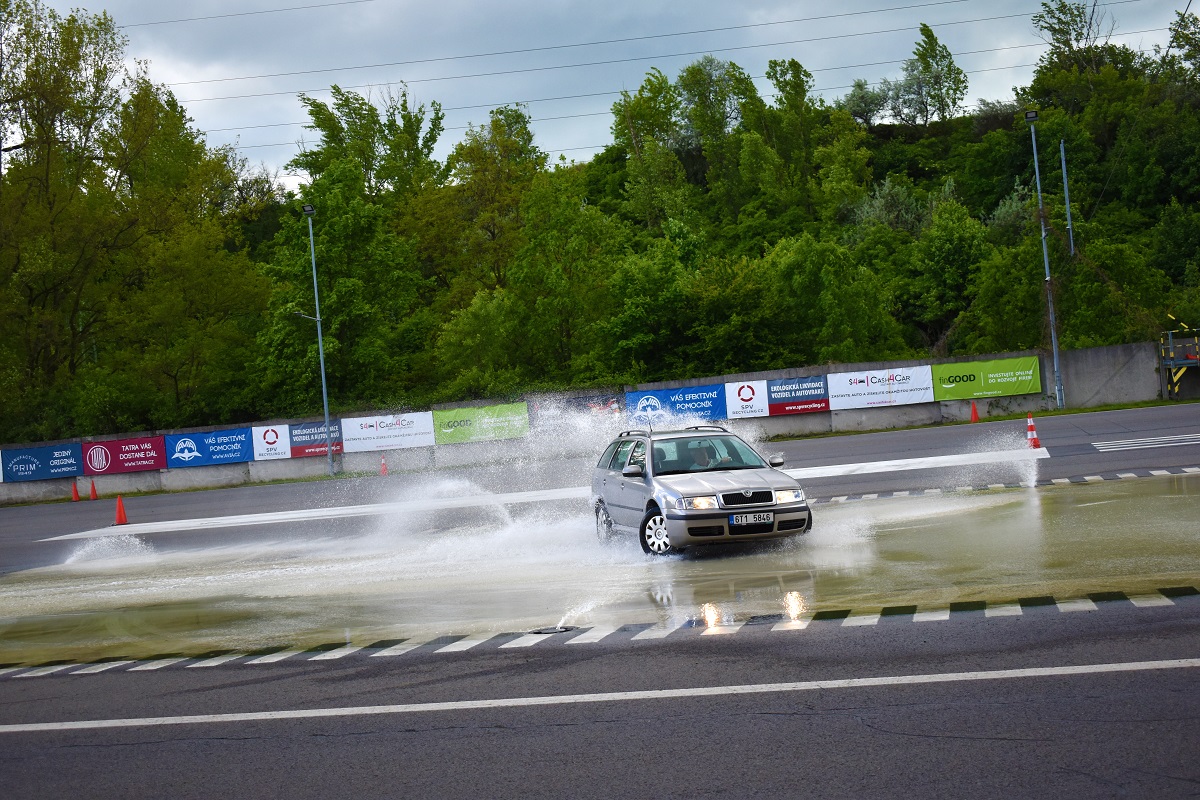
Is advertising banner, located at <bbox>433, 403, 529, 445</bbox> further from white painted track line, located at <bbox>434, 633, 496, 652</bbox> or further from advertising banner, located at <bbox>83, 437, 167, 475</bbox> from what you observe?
white painted track line, located at <bbox>434, 633, 496, 652</bbox>

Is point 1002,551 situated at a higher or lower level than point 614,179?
lower

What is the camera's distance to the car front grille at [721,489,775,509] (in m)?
13.1

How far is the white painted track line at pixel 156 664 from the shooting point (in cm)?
948

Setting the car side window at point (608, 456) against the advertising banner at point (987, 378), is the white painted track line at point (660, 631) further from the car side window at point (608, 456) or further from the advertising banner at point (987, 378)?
the advertising banner at point (987, 378)

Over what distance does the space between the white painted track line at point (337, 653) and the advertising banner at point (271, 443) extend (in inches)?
1348

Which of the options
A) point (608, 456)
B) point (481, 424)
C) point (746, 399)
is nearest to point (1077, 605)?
point (608, 456)

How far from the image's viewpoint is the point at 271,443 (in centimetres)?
4256

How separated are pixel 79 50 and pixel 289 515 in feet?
123

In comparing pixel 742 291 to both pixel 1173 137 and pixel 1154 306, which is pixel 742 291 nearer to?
pixel 1154 306

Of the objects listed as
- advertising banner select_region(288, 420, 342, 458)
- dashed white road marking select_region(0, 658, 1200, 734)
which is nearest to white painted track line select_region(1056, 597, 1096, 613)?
dashed white road marking select_region(0, 658, 1200, 734)

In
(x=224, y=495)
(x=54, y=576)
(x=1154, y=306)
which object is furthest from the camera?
(x=1154, y=306)

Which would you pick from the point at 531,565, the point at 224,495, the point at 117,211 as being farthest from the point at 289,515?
the point at 117,211

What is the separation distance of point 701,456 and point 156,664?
734 centimetres

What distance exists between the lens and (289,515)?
26.2 m
